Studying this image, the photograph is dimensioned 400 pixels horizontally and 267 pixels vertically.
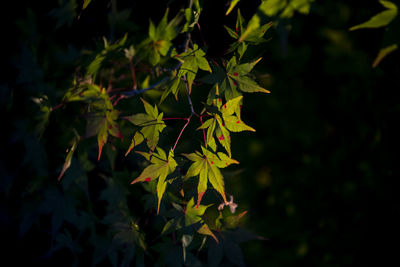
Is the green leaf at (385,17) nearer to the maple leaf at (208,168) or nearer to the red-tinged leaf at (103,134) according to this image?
the maple leaf at (208,168)

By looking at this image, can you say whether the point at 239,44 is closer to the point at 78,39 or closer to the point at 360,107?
the point at 78,39

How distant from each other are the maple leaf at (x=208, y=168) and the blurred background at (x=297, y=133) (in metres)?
0.55

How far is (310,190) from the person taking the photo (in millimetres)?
1948

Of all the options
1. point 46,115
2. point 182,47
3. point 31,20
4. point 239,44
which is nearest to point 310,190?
point 182,47

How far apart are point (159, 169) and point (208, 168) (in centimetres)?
13

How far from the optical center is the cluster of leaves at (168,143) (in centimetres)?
77

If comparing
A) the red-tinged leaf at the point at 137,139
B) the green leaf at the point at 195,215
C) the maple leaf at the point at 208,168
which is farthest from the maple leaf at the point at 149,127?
the green leaf at the point at 195,215

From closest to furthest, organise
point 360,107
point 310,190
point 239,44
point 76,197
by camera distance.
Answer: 1. point 239,44
2. point 76,197
3. point 360,107
4. point 310,190

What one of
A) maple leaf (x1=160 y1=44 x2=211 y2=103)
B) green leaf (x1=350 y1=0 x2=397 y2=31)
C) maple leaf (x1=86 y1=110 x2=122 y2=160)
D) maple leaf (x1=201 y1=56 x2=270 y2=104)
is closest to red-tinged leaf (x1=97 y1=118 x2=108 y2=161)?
maple leaf (x1=86 y1=110 x2=122 y2=160)

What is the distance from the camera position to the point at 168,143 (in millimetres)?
957

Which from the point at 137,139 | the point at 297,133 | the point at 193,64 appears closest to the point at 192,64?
the point at 193,64

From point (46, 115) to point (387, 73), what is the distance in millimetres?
1486

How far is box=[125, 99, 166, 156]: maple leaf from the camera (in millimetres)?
802

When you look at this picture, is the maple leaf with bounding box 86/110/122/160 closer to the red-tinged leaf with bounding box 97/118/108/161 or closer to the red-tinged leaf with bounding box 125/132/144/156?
the red-tinged leaf with bounding box 97/118/108/161
